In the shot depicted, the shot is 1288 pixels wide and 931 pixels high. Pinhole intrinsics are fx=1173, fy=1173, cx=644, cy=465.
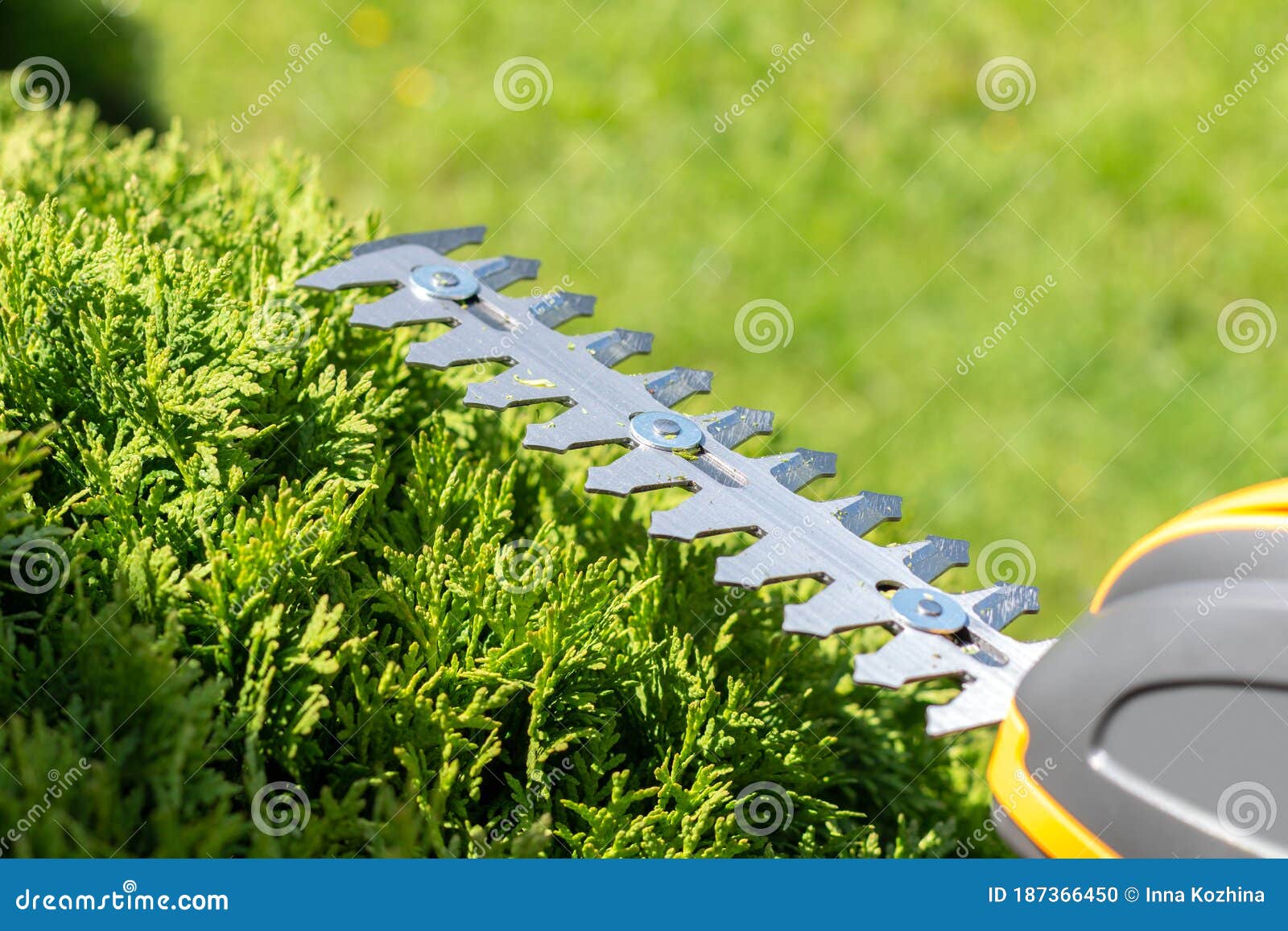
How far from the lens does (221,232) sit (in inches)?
102

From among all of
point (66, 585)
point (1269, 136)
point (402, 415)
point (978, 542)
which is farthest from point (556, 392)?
point (1269, 136)

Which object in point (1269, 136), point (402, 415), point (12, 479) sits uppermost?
point (1269, 136)

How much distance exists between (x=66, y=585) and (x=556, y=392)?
2.82ft

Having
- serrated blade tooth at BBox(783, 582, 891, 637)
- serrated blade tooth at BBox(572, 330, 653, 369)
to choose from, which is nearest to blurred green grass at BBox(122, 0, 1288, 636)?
serrated blade tooth at BBox(572, 330, 653, 369)

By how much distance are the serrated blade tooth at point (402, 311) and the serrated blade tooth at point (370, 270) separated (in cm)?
6

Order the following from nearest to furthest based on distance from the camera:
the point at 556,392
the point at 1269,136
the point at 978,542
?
1. the point at 556,392
2. the point at 978,542
3. the point at 1269,136

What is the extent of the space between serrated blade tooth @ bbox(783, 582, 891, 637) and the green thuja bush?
0.31 metres

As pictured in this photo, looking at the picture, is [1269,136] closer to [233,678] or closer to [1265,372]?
[1265,372]

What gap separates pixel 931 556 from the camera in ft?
6.40

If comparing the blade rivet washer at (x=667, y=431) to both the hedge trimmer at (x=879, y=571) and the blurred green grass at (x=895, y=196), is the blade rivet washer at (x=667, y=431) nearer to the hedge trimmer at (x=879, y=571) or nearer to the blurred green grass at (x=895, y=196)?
the hedge trimmer at (x=879, y=571)

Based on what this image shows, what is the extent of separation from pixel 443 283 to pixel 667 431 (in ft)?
2.01

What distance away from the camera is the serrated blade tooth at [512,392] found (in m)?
2.00

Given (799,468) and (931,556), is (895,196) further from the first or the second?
(931,556)

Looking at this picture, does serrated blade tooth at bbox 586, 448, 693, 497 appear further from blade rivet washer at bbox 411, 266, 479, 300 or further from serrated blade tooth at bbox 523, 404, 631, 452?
blade rivet washer at bbox 411, 266, 479, 300
